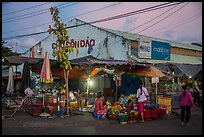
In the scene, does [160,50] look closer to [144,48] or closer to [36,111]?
[144,48]

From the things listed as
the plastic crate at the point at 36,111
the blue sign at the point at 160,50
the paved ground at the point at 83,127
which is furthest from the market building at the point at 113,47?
the paved ground at the point at 83,127

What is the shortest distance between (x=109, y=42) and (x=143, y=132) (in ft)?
52.2

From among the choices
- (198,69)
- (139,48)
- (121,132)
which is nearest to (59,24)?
(121,132)

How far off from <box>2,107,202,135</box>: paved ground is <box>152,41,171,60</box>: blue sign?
45.7 feet

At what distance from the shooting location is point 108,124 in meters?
10.6

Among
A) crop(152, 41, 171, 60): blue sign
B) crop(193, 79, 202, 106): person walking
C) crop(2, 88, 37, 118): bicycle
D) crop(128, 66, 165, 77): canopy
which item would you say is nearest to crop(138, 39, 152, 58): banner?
crop(152, 41, 171, 60): blue sign

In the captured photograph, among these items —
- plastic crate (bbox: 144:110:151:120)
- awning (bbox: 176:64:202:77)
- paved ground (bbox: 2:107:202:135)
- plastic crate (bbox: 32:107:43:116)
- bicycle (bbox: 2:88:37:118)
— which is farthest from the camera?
awning (bbox: 176:64:202:77)

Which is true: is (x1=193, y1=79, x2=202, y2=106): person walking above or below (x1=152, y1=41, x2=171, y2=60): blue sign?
below

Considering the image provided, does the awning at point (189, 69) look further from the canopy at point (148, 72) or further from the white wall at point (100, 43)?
the white wall at point (100, 43)

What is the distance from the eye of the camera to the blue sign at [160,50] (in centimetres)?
2469

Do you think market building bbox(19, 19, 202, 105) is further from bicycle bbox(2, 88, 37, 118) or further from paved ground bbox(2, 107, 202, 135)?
paved ground bbox(2, 107, 202, 135)

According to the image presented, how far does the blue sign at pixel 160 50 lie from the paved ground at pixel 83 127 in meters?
13.9

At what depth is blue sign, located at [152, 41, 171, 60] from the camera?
24.7 m

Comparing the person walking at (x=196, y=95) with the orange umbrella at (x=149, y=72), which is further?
the person walking at (x=196, y=95)
